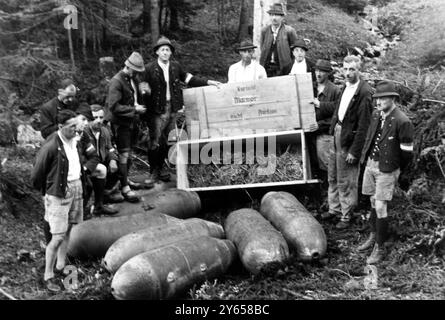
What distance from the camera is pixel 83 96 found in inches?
478

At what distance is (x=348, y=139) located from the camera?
871 centimetres

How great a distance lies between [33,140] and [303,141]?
5.85m

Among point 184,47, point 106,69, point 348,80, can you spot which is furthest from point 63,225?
point 184,47

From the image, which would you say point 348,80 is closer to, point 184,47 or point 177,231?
point 177,231

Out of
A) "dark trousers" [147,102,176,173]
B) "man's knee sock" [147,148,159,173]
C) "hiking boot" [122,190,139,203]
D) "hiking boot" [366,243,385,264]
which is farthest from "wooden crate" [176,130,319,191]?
"hiking boot" [366,243,385,264]

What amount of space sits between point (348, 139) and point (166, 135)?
11.1 ft

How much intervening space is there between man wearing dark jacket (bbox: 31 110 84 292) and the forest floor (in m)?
0.62

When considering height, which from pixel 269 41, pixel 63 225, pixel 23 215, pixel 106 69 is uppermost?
pixel 269 41

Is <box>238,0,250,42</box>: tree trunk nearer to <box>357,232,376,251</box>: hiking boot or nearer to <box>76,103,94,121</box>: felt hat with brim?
<box>76,103,94,121</box>: felt hat with brim

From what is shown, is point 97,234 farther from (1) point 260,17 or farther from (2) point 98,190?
(1) point 260,17

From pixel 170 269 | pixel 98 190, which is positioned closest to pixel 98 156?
pixel 98 190

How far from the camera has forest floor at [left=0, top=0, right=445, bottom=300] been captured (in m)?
6.87

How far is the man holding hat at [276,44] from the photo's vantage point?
1046 cm

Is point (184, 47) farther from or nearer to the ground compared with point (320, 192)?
farther from the ground
